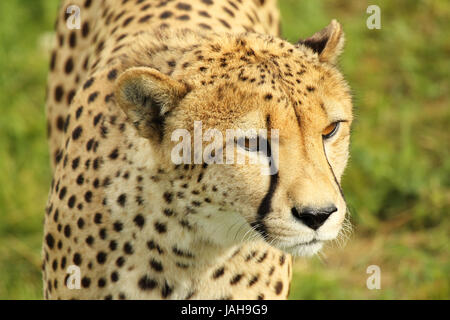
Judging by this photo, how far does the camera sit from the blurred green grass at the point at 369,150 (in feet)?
12.9

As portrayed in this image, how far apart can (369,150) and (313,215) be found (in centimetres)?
245

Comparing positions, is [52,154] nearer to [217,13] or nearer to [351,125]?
[217,13]

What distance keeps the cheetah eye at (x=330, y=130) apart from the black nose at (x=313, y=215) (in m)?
0.25

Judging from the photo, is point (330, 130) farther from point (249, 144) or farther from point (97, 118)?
point (97, 118)

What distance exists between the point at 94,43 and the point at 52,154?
1.55 ft

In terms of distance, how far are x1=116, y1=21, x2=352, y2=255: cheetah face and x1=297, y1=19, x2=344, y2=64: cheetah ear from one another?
0.11 meters

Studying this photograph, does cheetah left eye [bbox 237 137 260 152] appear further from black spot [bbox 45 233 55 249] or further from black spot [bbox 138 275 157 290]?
black spot [bbox 45 233 55 249]

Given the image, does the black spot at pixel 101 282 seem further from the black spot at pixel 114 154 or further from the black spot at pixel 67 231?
the black spot at pixel 114 154

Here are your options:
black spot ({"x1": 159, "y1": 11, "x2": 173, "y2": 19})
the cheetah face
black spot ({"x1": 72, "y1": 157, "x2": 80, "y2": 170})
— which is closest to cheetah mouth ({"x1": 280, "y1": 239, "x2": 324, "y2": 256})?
the cheetah face

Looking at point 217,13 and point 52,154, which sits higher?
point 217,13

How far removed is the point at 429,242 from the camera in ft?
13.6

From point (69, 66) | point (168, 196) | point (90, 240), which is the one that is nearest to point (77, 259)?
point (90, 240)
